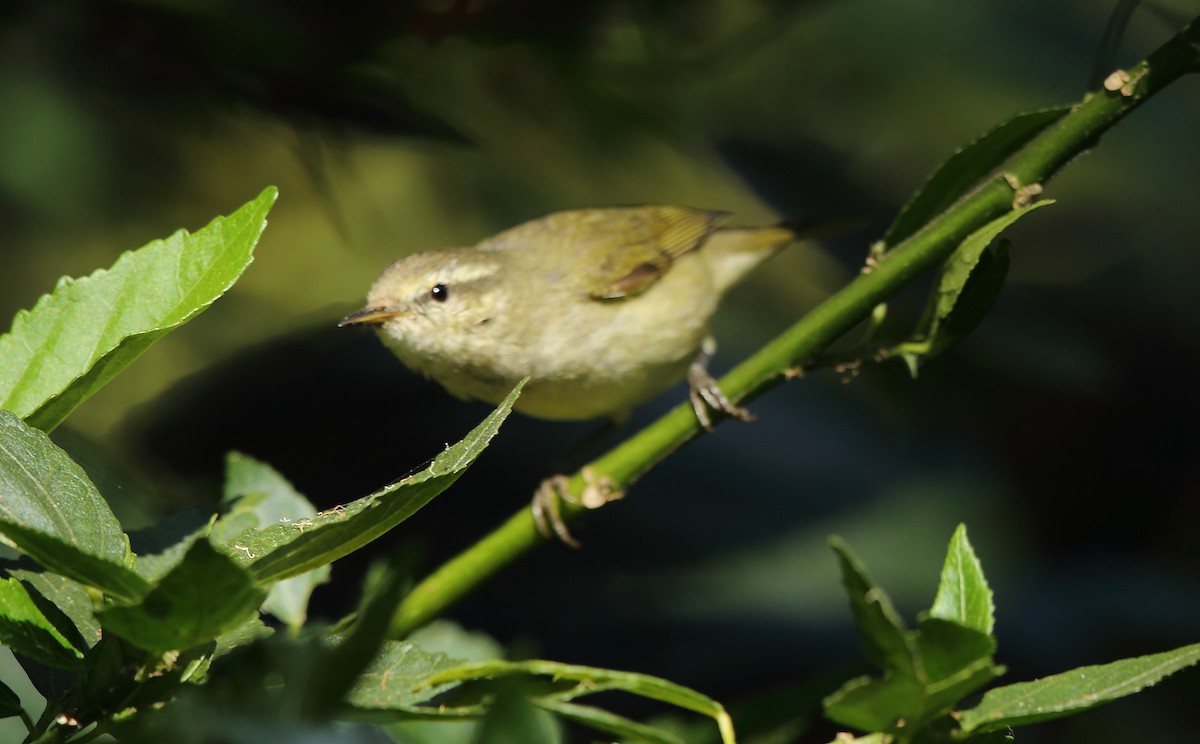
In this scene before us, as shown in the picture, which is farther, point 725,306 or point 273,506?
point 725,306

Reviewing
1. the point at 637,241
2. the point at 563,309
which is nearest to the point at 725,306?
the point at 637,241

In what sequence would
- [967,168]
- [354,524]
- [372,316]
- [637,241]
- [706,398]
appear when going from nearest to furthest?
[354,524] → [967,168] → [706,398] → [372,316] → [637,241]

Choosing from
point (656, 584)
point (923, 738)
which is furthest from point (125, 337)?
point (656, 584)

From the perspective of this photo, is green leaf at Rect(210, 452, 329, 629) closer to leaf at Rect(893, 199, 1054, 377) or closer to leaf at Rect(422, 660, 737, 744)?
leaf at Rect(422, 660, 737, 744)

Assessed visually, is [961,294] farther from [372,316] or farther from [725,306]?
[725,306]

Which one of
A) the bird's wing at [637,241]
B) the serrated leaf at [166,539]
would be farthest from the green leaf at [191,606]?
the bird's wing at [637,241]

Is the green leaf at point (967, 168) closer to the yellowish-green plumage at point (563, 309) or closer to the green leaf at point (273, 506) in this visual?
the green leaf at point (273, 506)

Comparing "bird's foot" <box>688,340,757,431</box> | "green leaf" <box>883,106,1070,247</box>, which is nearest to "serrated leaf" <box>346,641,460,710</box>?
"bird's foot" <box>688,340,757,431</box>
